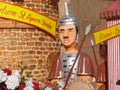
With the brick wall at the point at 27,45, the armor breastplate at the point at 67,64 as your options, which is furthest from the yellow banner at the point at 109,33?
the armor breastplate at the point at 67,64

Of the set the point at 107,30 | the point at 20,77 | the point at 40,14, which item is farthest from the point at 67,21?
the point at 107,30

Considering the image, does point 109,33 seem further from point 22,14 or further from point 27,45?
point 22,14

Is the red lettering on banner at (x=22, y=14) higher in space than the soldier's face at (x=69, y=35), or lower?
higher

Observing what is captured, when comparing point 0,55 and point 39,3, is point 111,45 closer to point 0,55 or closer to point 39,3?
point 39,3

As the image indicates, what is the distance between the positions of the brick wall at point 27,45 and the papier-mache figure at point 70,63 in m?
2.39

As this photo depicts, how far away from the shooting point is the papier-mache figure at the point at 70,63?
5969 millimetres

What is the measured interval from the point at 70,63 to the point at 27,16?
2.98m

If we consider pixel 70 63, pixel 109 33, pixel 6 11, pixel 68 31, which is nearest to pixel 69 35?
pixel 68 31

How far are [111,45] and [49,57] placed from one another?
206 cm

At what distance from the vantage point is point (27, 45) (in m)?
8.83

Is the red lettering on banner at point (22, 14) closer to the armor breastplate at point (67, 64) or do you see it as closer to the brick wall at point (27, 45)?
the brick wall at point (27, 45)

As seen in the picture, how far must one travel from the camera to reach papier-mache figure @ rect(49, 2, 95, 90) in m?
5.97

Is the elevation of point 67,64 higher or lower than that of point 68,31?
lower

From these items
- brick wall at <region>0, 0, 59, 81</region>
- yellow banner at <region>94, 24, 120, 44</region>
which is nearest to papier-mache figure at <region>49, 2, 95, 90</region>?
brick wall at <region>0, 0, 59, 81</region>
